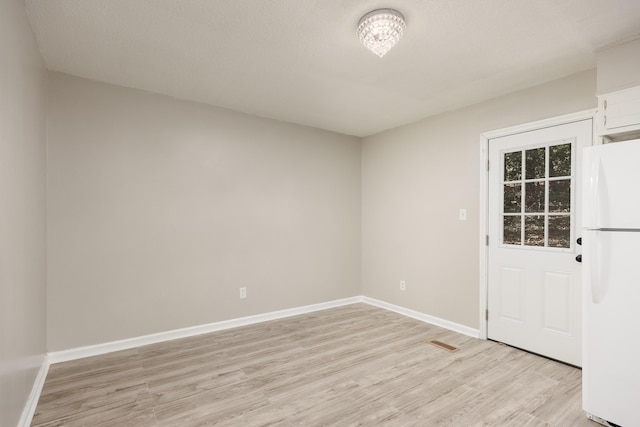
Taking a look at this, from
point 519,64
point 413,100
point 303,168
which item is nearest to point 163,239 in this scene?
point 303,168

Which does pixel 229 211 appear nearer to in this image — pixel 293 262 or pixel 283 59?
pixel 293 262

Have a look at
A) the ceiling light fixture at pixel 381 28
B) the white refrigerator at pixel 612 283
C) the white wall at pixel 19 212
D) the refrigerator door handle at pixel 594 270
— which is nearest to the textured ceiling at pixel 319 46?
the ceiling light fixture at pixel 381 28

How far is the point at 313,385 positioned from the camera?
7.87 feet

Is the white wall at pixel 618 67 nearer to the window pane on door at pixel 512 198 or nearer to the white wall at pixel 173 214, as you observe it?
the window pane on door at pixel 512 198

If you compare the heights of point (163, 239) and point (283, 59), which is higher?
point (283, 59)

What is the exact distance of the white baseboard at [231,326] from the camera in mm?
2838

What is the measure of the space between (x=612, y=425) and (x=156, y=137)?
4.25 m

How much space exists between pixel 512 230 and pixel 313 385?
242cm

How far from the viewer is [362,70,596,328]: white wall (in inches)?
121

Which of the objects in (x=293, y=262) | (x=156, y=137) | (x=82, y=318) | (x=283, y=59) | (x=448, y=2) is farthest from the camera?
(x=293, y=262)

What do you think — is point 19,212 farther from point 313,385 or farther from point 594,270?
point 594,270

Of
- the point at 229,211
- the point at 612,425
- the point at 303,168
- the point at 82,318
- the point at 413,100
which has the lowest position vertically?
the point at 612,425

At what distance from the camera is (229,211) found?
367cm

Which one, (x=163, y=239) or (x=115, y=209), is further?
(x=163, y=239)
